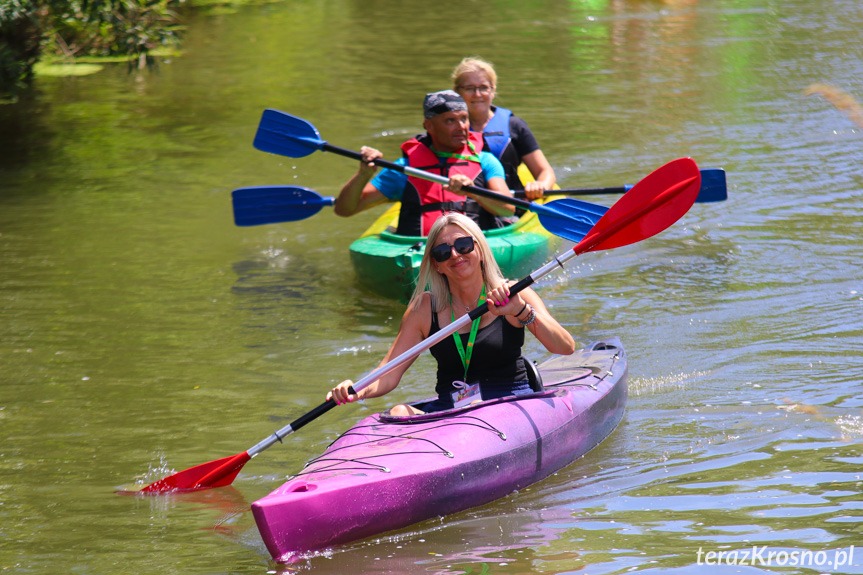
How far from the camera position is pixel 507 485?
365 cm

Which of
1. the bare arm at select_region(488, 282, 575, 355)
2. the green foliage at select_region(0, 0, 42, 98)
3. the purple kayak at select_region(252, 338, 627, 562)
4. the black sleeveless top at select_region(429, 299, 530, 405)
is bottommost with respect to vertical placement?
the purple kayak at select_region(252, 338, 627, 562)

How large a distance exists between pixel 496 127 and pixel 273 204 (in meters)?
1.68

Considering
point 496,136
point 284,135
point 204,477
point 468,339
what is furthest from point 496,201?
point 204,477

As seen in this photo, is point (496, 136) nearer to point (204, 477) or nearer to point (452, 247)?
point (452, 247)

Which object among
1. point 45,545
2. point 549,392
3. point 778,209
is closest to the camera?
point 45,545

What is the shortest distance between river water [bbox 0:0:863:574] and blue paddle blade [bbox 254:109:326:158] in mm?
840

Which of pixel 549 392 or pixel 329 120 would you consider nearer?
pixel 549 392

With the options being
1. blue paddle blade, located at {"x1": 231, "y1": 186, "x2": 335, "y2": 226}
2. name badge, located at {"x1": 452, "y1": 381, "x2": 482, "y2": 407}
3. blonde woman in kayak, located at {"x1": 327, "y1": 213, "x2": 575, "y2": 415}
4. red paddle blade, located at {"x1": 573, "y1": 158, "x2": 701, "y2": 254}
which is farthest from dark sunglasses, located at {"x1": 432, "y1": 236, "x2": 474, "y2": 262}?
blue paddle blade, located at {"x1": 231, "y1": 186, "x2": 335, "y2": 226}

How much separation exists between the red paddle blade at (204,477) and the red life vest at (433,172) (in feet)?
8.09

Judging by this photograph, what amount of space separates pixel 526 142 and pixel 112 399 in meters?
3.31

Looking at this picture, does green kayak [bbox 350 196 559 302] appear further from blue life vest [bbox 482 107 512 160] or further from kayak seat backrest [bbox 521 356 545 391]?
kayak seat backrest [bbox 521 356 545 391]

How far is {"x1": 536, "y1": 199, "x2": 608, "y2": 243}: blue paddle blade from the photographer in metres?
5.68

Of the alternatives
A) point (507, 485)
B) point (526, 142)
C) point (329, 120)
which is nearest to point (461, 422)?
point (507, 485)

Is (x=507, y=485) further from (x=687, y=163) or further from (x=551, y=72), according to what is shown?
(x=551, y=72)
